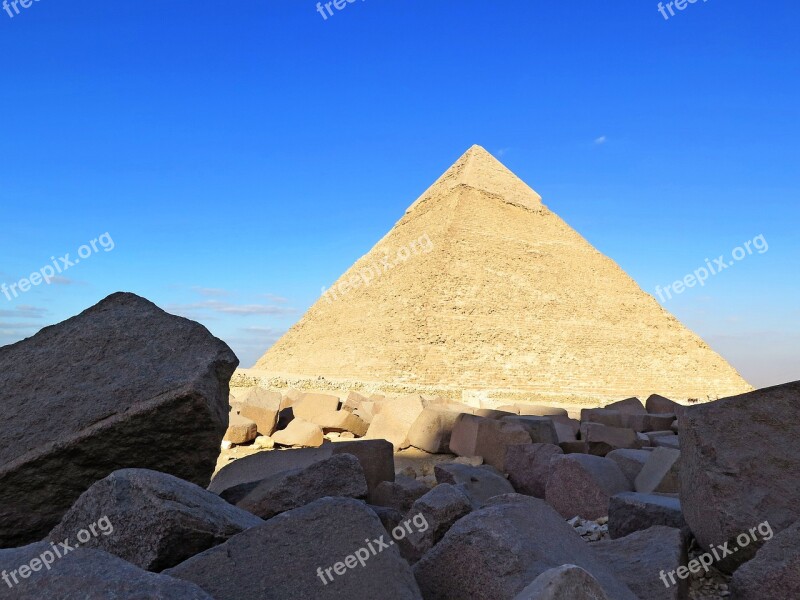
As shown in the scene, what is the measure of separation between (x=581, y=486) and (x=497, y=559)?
77.5 inches

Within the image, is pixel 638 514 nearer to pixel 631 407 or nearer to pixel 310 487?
pixel 310 487

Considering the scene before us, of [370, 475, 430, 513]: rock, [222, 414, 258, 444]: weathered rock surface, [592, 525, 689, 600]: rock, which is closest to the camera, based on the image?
[592, 525, 689, 600]: rock

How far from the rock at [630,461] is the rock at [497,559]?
8.10 ft

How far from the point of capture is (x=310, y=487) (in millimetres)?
3035

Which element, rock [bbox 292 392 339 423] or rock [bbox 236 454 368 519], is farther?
rock [bbox 292 392 339 423]

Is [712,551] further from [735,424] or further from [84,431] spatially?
[84,431]

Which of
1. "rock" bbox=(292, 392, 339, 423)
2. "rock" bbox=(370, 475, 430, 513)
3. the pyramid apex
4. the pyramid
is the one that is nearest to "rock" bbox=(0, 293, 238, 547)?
"rock" bbox=(370, 475, 430, 513)

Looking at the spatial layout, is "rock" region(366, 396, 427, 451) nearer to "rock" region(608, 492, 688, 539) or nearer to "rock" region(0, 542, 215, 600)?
"rock" region(608, 492, 688, 539)

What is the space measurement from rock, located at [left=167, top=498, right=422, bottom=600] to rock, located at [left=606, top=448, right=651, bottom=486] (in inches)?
116

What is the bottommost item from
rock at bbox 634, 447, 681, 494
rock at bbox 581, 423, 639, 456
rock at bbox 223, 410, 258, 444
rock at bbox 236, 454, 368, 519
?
rock at bbox 634, 447, 681, 494

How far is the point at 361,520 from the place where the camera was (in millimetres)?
2051

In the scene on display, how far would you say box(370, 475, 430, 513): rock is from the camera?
3.70 metres

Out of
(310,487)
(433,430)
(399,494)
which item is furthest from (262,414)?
(310,487)

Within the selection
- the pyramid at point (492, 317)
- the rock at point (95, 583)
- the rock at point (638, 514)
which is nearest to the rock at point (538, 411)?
the rock at point (638, 514)
